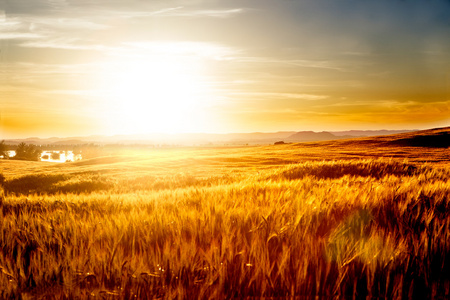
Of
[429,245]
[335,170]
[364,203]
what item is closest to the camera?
[429,245]

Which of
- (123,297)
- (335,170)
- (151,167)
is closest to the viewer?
(123,297)

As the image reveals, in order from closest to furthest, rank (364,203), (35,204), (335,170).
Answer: (364,203)
(35,204)
(335,170)

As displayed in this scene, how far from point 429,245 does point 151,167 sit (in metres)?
34.3

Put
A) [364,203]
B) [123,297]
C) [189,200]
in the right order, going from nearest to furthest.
Answer: [123,297], [364,203], [189,200]

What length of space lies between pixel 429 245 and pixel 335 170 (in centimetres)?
1186

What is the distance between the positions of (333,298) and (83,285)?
128 centimetres

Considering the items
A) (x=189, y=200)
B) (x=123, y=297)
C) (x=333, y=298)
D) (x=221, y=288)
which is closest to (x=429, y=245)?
(x=333, y=298)

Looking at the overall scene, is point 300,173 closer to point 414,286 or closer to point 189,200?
point 189,200

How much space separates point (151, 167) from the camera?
35.0m

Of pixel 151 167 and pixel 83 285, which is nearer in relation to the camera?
pixel 83 285

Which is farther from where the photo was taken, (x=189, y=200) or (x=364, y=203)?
(x=189, y=200)

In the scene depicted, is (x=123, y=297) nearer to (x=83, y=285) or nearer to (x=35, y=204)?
(x=83, y=285)

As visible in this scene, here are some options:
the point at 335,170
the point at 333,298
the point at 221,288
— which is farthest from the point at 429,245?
the point at 335,170

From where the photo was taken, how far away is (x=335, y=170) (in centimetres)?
1345
